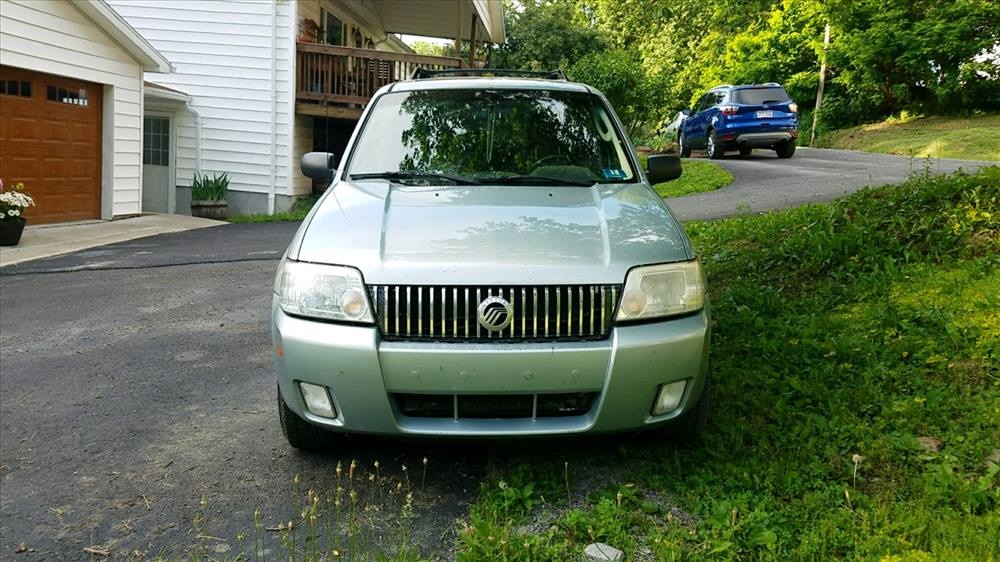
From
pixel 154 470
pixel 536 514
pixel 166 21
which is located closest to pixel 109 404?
pixel 154 470

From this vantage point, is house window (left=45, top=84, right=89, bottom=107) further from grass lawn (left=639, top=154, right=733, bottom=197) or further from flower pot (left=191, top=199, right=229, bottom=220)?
grass lawn (left=639, top=154, right=733, bottom=197)

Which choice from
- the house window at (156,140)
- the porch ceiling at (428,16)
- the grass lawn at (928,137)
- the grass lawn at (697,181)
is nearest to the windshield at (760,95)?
the grass lawn at (697,181)

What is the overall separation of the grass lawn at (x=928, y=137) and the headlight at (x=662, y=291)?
16593mm

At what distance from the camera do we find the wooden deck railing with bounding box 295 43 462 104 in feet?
54.2

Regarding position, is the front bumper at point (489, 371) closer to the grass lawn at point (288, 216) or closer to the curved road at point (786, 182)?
the curved road at point (786, 182)

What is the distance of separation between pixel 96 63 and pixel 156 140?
3.69m

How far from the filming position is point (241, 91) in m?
16.8

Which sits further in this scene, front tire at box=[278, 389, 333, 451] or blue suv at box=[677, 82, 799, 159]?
blue suv at box=[677, 82, 799, 159]

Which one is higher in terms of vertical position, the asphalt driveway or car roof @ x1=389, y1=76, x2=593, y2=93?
car roof @ x1=389, y1=76, x2=593, y2=93

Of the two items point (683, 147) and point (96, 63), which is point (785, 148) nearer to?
point (683, 147)

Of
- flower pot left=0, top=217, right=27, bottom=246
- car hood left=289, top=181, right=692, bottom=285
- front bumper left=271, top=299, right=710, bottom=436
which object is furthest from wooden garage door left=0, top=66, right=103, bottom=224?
front bumper left=271, top=299, right=710, bottom=436

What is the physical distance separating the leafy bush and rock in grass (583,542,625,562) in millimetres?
15100

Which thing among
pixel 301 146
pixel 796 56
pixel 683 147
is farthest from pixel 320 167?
pixel 796 56

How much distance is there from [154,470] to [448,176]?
6.38 feet
